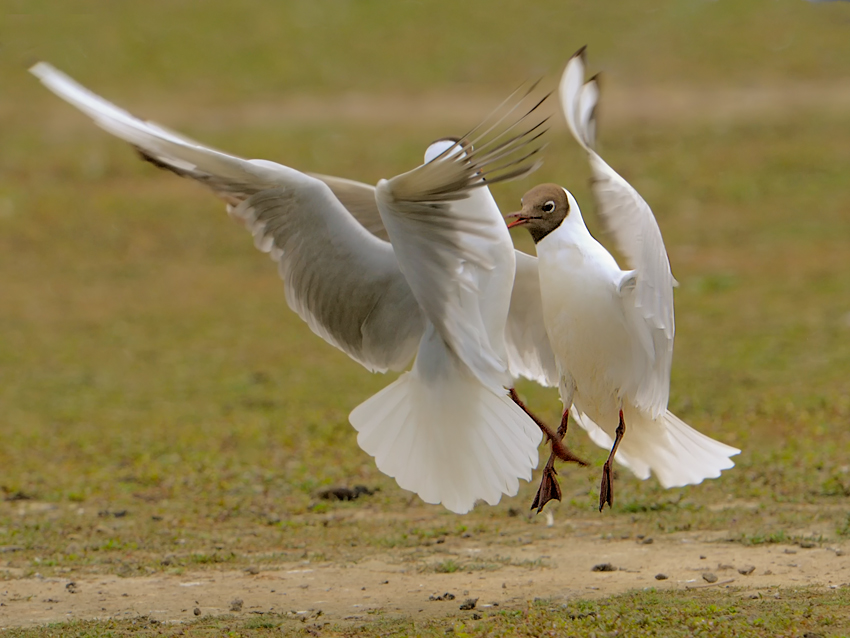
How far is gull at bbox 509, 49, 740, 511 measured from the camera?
4555 millimetres

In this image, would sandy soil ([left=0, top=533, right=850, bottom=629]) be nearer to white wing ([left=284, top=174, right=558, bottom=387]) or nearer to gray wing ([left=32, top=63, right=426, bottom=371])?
white wing ([left=284, top=174, right=558, bottom=387])

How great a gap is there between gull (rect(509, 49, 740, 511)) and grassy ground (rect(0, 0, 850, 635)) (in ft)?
1.98

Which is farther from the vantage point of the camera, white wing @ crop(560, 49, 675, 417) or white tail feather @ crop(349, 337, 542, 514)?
white tail feather @ crop(349, 337, 542, 514)

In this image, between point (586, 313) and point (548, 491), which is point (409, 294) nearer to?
point (586, 313)

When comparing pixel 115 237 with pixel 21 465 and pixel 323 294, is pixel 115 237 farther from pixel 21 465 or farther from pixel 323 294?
pixel 323 294

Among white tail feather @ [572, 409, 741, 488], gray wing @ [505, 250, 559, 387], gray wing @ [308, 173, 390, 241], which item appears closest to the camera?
white tail feather @ [572, 409, 741, 488]

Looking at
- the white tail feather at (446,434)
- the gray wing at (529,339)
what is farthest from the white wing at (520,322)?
the white tail feather at (446,434)

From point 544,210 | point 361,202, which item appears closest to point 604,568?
point 544,210

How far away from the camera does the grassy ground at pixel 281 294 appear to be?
6.02 metres

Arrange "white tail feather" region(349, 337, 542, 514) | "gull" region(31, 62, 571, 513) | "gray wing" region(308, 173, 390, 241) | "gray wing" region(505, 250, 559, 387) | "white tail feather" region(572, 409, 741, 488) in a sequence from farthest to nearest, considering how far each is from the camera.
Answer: "gray wing" region(308, 173, 390, 241)
"gray wing" region(505, 250, 559, 387)
"white tail feather" region(572, 409, 741, 488)
"white tail feather" region(349, 337, 542, 514)
"gull" region(31, 62, 571, 513)

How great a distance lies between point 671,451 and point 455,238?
1.67 m

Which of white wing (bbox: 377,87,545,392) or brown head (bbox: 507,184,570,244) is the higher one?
brown head (bbox: 507,184,570,244)

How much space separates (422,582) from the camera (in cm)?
499

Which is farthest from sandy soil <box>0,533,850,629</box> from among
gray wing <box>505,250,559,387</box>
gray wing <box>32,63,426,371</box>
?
gray wing <box>32,63,426,371</box>
